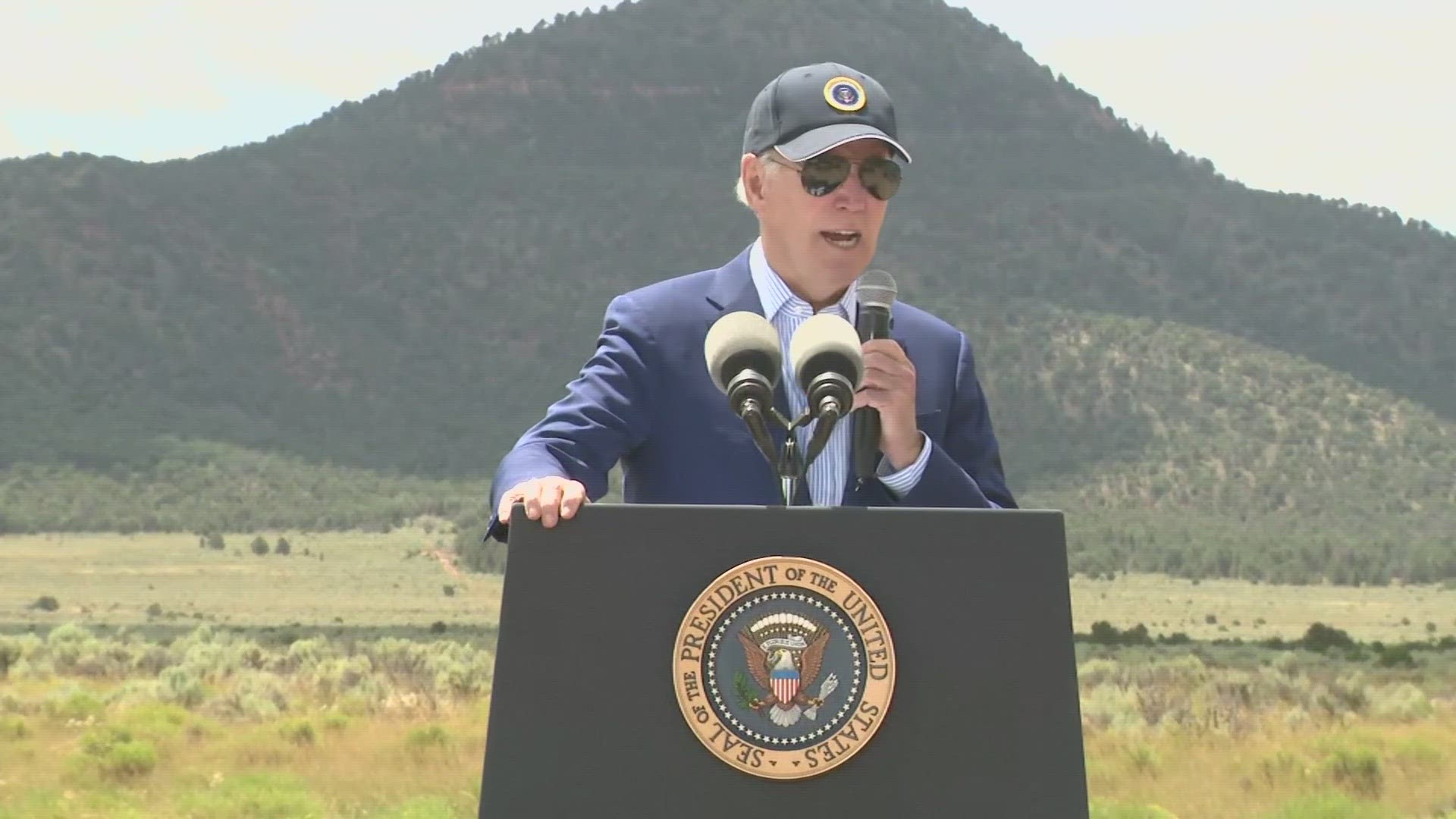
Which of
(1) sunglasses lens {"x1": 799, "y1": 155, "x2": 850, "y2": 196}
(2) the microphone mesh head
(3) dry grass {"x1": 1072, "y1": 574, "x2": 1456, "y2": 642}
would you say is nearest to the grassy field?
(3) dry grass {"x1": 1072, "y1": 574, "x2": 1456, "y2": 642}

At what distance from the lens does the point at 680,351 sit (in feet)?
12.6

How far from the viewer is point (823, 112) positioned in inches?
146

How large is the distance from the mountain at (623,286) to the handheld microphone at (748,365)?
67266 millimetres

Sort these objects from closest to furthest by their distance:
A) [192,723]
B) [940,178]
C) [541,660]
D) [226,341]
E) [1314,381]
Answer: [541,660]
[192,723]
[1314,381]
[226,341]
[940,178]

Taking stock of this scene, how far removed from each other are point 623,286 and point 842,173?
319 ft

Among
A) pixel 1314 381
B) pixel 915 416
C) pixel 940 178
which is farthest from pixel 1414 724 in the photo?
pixel 940 178

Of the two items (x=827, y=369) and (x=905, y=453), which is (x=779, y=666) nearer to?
(x=827, y=369)

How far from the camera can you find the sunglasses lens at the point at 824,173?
3.68m

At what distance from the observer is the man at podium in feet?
11.8

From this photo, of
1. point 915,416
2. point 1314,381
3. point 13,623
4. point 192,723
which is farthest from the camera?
point 1314,381

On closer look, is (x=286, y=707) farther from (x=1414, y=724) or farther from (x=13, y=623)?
(x=13, y=623)

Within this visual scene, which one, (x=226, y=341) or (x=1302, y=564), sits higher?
(x=226, y=341)

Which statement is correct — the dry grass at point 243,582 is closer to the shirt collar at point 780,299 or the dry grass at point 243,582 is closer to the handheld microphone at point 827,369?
the shirt collar at point 780,299

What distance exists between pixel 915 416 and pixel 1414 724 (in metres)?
17.2
